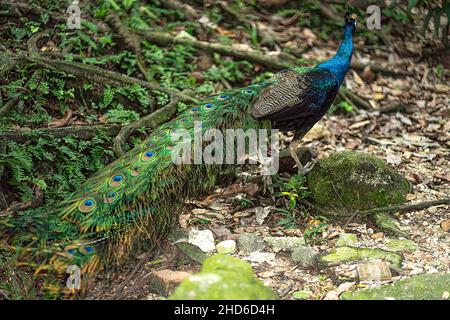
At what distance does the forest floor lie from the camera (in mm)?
4145

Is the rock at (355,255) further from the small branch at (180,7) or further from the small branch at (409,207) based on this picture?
the small branch at (180,7)

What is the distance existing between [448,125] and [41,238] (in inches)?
196

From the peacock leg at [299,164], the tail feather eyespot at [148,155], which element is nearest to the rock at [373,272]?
the peacock leg at [299,164]

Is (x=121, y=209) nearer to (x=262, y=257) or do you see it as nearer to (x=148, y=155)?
(x=148, y=155)

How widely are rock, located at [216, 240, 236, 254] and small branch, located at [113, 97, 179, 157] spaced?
4.05 ft

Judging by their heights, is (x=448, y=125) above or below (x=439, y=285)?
above

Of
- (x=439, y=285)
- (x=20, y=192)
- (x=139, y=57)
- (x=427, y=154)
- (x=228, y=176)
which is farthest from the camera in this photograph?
(x=139, y=57)

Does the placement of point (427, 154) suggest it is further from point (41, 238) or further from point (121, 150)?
point (41, 238)

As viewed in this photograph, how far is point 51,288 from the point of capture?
3.34m

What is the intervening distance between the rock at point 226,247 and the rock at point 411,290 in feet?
3.24

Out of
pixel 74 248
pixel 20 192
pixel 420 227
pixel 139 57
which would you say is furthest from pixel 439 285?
pixel 139 57

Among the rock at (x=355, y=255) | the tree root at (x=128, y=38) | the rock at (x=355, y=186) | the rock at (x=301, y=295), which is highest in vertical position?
the tree root at (x=128, y=38)

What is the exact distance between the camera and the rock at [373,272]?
3801mm

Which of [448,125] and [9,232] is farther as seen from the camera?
[448,125]
